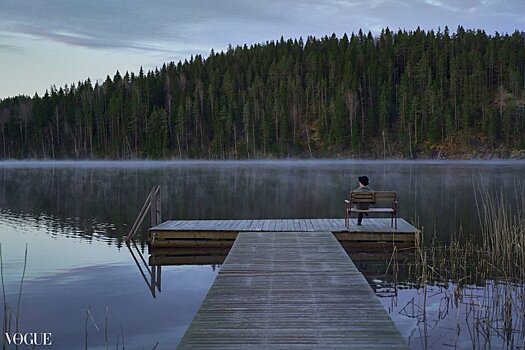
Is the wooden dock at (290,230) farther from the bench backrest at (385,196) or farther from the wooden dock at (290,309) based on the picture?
the wooden dock at (290,309)

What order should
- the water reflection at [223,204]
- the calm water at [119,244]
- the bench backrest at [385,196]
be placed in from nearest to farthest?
the calm water at [119,244], the bench backrest at [385,196], the water reflection at [223,204]

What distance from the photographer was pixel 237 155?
94375 mm

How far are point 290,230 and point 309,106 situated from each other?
8586 cm

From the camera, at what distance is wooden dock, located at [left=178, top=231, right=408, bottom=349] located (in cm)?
600

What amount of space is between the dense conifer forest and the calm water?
4946 cm

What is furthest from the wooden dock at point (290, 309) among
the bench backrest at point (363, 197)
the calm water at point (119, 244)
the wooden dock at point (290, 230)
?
the wooden dock at point (290, 230)

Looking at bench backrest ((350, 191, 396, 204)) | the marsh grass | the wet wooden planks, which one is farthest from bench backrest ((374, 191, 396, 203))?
the marsh grass

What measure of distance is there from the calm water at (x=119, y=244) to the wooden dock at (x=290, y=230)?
36.2 inches

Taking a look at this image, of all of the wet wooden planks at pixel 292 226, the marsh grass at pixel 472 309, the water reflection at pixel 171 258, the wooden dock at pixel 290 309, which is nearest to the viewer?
the wooden dock at pixel 290 309

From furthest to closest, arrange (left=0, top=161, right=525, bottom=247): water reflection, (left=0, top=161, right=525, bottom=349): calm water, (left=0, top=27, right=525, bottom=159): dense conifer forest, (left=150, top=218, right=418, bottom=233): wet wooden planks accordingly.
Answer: (left=0, top=27, right=525, bottom=159): dense conifer forest, (left=0, top=161, right=525, bottom=247): water reflection, (left=150, top=218, right=418, bottom=233): wet wooden planks, (left=0, top=161, right=525, bottom=349): calm water

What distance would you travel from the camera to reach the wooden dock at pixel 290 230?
585 inches

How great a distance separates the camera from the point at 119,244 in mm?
16906

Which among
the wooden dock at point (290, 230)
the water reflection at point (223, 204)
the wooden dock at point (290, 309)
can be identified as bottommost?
the water reflection at point (223, 204)

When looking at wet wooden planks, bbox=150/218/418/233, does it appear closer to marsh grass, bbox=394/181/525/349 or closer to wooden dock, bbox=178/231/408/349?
marsh grass, bbox=394/181/525/349
